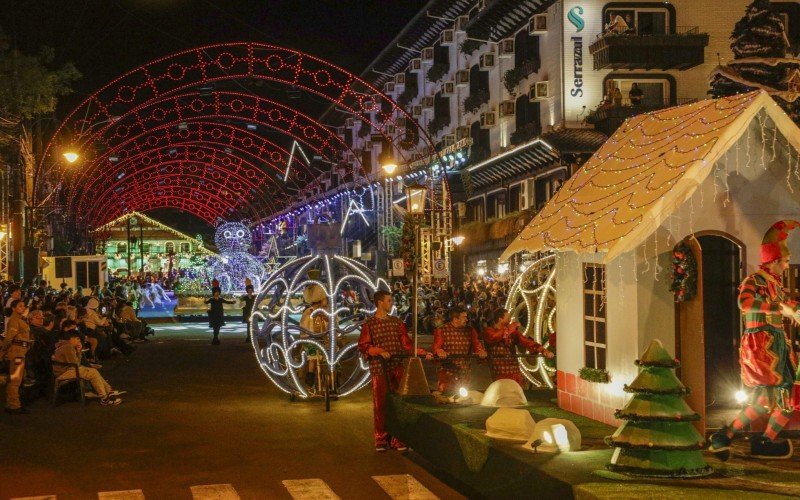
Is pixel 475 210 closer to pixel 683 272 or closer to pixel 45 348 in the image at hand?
pixel 45 348

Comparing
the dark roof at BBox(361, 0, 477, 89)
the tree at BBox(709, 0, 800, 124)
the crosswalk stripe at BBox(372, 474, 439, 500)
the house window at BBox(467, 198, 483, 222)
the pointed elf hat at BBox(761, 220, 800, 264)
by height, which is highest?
the dark roof at BBox(361, 0, 477, 89)

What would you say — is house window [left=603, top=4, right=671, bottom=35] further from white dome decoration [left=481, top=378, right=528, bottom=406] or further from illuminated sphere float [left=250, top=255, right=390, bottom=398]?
white dome decoration [left=481, top=378, right=528, bottom=406]

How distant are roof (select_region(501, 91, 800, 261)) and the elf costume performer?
0.90 meters

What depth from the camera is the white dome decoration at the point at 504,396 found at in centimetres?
1137

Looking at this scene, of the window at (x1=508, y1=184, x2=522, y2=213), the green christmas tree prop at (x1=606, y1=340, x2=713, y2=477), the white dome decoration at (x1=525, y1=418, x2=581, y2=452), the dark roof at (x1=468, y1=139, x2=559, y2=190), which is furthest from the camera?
the window at (x1=508, y1=184, x2=522, y2=213)

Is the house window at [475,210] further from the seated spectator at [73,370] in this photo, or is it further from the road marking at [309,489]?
the road marking at [309,489]

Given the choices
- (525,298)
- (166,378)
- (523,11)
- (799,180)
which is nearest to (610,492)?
(799,180)

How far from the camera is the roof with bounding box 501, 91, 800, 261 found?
9.05 m

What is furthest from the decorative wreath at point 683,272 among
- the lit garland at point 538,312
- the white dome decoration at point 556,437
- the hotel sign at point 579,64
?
the hotel sign at point 579,64

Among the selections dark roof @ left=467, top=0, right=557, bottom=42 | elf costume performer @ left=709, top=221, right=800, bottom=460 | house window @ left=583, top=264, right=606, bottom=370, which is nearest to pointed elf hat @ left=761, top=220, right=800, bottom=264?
elf costume performer @ left=709, top=221, right=800, bottom=460

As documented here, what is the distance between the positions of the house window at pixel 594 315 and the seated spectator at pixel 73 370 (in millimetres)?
9609

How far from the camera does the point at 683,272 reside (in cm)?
939

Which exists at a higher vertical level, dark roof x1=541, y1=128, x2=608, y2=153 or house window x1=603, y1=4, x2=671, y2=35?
house window x1=603, y1=4, x2=671, y2=35

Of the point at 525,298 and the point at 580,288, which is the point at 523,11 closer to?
the point at 525,298
